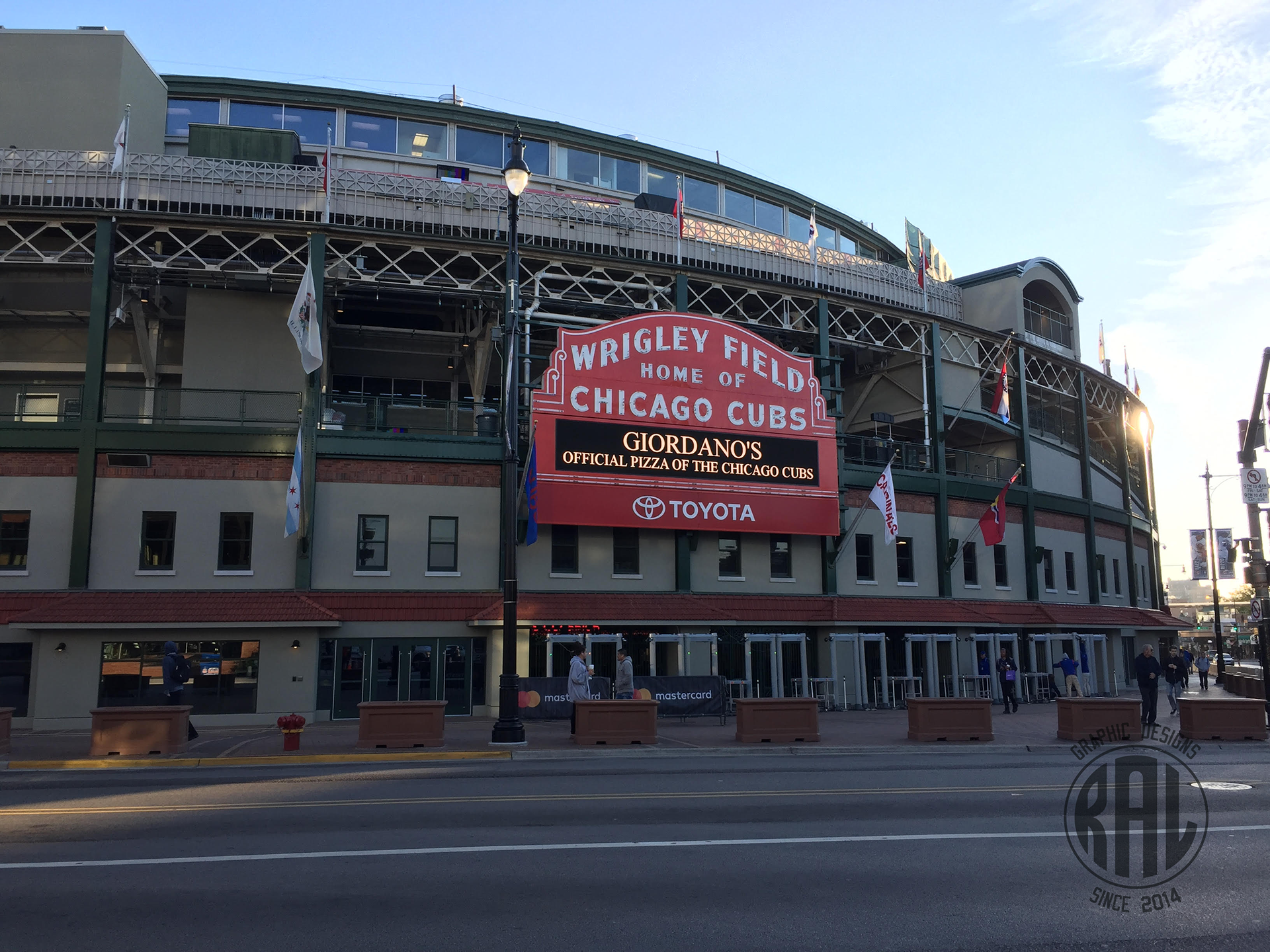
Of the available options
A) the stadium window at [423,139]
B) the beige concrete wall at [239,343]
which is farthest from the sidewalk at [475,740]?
the stadium window at [423,139]

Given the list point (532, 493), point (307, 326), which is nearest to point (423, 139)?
point (307, 326)

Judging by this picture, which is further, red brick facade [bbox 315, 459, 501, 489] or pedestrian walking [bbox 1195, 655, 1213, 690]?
pedestrian walking [bbox 1195, 655, 1213, 690]

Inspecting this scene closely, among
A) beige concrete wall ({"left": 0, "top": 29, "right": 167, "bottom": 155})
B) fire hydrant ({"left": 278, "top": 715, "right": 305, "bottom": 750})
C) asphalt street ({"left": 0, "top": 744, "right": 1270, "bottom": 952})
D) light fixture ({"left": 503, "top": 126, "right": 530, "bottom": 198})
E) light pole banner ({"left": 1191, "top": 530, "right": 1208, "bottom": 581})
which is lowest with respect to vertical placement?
asphalt street ({"left": 0, "top": 744, "right": 1270, "bottom": 952})

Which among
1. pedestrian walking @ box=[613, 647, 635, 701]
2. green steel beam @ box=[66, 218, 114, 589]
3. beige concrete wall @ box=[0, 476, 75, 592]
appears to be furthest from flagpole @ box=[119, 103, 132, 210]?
pedestrian walking @ box=[613, 647, 635, 701]

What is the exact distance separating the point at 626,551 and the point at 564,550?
6.53 ft

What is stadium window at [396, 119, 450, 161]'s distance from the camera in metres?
37.9

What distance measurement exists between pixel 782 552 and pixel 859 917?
82.1ft

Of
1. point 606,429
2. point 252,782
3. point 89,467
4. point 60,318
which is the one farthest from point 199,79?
point 252,782

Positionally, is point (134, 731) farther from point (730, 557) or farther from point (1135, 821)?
point (730, 557)

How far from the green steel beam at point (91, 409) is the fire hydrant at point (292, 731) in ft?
32.8

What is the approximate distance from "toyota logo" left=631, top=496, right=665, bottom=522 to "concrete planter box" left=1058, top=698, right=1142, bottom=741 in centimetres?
1215

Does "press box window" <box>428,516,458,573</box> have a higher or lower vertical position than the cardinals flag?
lower

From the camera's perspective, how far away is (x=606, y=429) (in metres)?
28.7

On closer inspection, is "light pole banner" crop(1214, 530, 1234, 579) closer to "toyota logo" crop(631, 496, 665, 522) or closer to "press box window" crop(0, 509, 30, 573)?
"toyota logo" crop(631, 496, 665, 522)
